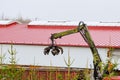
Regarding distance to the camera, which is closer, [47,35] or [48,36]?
[48,36]

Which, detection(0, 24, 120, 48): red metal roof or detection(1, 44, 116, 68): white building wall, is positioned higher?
detection(0, 24, 120, 48): red metal roof

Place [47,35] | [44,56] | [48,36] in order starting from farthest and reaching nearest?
[47,35] < [48,36] < [44,56]

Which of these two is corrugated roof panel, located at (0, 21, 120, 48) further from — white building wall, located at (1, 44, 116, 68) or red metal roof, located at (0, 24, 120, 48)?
white building wall, located at (1, 44, 116, 68)

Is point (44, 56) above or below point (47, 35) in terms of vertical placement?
below

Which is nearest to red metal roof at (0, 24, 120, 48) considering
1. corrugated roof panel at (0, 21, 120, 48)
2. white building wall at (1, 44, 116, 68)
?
corrugated roof panel at (0, 21, 120, 48)

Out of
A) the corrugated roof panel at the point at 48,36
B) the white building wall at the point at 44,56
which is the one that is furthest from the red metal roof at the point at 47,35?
the white building wall at the point at 44,56

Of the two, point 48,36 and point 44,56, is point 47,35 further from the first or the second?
point 44,56

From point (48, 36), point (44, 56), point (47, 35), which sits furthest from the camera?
point (47, 35)

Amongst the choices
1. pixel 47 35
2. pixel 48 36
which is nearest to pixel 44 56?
pixel 48 36

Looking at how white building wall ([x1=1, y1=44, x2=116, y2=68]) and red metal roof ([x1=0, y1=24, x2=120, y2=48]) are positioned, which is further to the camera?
red metal roof ([x1=0, y1=24, x2=120, y2=48])

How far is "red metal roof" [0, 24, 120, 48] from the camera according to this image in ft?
45.0

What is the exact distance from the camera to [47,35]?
14992mm

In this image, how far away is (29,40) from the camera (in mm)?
14312

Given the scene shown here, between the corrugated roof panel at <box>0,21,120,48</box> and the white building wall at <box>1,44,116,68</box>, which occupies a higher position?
the corrugated roof panel at <box>0,21,120,48</box>
